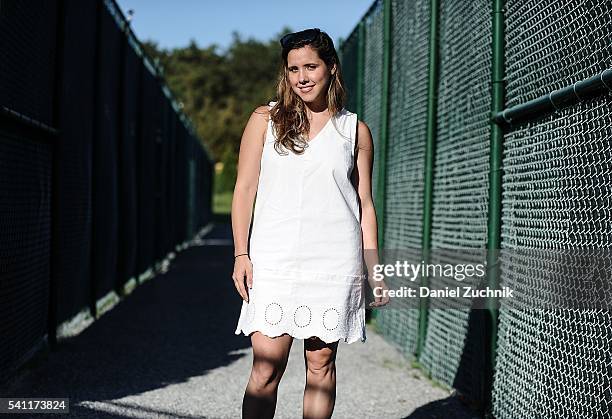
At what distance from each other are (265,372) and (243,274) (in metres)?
0.34

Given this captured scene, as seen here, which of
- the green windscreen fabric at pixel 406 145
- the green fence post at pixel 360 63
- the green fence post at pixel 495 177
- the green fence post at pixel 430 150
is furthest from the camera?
the green fence post at pixel 360 63

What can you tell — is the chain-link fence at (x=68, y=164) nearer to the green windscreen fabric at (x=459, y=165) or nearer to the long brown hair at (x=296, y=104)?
the long brown hair at (x=296, y=104)

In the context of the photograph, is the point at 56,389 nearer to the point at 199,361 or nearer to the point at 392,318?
the point at 199,361

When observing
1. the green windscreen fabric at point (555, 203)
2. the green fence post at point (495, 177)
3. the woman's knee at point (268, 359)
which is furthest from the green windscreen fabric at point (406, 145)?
the woman's knee at point (268, 359)

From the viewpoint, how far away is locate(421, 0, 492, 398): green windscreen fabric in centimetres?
466

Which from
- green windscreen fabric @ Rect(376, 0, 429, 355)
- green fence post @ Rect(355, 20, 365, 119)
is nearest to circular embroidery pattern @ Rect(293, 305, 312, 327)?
green windscreen fabric @ Rect(376, 0, 429, 355)

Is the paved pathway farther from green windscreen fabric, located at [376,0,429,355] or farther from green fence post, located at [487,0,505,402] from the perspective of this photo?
green fence post, located at [487,0,505,402]

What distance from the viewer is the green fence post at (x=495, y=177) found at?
4.32 meters

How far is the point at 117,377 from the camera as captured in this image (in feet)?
16.5

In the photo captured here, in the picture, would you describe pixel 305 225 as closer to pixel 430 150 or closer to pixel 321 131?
pixel 321 131

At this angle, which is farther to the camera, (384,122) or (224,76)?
(224,76)

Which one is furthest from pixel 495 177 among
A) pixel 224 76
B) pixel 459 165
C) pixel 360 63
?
pixel 224 76

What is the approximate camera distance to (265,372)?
10.0ft

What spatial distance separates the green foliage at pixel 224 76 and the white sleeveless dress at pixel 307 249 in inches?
2034
